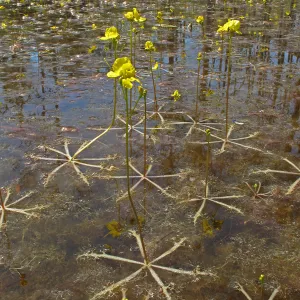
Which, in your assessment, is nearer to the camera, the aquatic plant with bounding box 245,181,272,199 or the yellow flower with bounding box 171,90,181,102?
the aquatic plant with bounding box 245,181,272,199

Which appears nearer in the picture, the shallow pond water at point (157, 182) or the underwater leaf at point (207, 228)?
the shallow pond water at point (157, 182)

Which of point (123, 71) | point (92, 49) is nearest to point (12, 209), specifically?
point (123, 71)

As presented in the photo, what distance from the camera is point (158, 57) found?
5.53 m

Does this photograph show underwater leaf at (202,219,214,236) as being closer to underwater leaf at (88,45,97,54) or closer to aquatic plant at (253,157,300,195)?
aquatic plant at (253,157,300,195)

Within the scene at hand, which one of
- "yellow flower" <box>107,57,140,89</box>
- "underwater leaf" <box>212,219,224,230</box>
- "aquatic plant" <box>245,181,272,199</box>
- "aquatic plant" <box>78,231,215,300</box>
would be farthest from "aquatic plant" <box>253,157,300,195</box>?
"yellow flower" <box>107,57,140,89</box>

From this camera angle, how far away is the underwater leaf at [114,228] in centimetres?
209

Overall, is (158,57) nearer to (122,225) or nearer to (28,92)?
(28,92)

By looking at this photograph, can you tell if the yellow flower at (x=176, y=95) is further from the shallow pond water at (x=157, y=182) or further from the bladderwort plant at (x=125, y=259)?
the bladderwort plant at (x=125, y=259)

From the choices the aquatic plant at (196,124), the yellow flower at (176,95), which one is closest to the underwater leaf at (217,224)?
the aquatic plant at (196,124)

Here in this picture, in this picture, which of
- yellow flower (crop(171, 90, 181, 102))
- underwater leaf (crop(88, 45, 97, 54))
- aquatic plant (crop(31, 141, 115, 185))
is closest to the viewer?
aquatic plant (crop(31, 141, 115, 185))

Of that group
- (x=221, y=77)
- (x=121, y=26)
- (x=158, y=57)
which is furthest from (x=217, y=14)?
(x=221, y=77)

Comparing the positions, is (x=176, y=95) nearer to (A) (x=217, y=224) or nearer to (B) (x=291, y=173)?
(B) (x=291, y=173)

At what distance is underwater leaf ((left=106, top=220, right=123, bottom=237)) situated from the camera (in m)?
2.09

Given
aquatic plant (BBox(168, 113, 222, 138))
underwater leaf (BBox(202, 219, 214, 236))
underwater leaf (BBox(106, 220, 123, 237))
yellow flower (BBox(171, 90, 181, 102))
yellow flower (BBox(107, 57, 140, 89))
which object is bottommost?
underwater leaf (BBox(202, 219, 214, 236))
